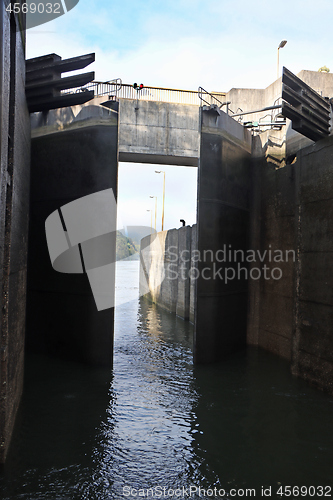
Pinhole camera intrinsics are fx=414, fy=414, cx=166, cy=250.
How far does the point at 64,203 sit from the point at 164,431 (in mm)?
7139

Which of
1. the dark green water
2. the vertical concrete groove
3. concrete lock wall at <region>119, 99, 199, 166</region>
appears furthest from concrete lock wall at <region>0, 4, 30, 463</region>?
concrete lock wall at <region>119, 99, 199, 166</region>

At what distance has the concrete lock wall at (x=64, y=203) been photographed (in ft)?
39.8

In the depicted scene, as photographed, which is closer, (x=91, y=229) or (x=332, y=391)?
(x=332, y=391)

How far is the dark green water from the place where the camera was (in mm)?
6574

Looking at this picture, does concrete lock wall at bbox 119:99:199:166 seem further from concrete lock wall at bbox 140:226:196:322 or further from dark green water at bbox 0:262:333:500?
dark green water at bbox 0:262:333:500

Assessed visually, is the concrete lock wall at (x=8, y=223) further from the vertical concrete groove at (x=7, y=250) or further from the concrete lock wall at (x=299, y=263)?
the concrete lock wall at (x=299, y=263)

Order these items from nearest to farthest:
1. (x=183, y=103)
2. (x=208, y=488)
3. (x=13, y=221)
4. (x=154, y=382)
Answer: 1. (x=208, y=488)
2. (x=13, y=221)
3. (x=154, y=382)
4. (x=183, y=103)

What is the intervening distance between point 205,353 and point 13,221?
25.3 ft

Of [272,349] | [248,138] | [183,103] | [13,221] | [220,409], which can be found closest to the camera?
[13,221]

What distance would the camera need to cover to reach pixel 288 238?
44.7 ft

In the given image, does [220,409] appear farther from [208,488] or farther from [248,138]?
[248,138]

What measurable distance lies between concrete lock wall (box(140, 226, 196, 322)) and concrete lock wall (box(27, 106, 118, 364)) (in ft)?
30.8

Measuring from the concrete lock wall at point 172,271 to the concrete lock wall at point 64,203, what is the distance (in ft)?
30.8

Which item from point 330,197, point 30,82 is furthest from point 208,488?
point 30,82
